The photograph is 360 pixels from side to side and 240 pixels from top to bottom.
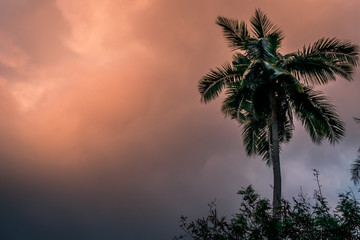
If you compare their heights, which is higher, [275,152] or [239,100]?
[239,100]

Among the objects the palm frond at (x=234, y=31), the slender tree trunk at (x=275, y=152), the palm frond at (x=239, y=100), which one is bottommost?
the slender tree trunk at (x=275, y=152)

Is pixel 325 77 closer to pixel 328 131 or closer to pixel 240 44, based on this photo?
pixel 328 131

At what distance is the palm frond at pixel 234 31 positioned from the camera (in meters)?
15.0

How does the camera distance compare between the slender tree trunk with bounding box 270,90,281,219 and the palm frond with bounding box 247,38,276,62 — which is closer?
the slender tree trunk with bounding box 270,90,281,219

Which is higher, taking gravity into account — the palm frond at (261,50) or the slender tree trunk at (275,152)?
the palm frond at (261,50)

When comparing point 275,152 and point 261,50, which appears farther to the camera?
point 261,50

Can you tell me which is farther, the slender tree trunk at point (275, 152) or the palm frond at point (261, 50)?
the palm frond at point (261, 50)

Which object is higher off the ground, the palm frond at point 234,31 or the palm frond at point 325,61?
the palm frond at point 234,31

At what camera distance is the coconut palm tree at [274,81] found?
13.2 meters

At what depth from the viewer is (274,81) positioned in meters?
13.9

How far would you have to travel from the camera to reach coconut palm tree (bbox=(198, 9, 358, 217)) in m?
Answer: 13.2

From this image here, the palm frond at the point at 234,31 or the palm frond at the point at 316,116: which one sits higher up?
the palm frond at the point at 234,31

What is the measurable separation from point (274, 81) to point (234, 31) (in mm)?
3442

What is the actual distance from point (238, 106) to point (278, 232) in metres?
10.4
